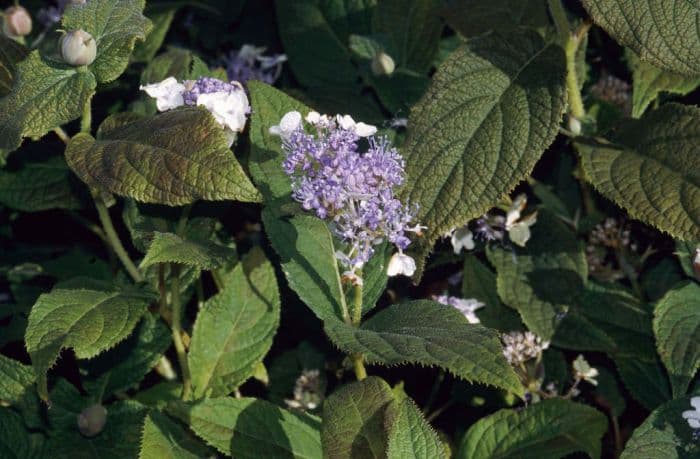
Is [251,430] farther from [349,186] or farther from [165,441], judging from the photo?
[349,186]

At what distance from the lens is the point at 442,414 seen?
2.17 m

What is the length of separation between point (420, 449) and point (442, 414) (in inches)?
26.0

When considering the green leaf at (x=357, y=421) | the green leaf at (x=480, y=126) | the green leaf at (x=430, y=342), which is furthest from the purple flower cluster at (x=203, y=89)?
the green leaf at (x=357, y=421)

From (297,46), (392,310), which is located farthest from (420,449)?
(297,46)

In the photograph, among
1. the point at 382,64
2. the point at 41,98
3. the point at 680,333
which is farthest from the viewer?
the point at 382,64

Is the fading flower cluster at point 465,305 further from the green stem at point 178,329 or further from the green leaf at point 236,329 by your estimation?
the green stem at point 178,329

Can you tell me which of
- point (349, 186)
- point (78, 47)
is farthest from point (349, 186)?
point (78, 47)

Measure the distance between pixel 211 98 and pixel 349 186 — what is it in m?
0.34

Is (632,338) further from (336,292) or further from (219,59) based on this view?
(219,59)

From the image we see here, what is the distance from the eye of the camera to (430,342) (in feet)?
4.93

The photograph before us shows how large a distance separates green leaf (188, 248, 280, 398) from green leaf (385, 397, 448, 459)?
464 mm

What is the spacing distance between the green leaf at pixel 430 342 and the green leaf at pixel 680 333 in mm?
429

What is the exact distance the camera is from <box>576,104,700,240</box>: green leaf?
5.66 feet

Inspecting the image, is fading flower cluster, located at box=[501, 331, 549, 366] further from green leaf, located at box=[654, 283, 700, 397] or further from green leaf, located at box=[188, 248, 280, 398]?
green leaf, located at box=[188, 248, 280, 398]
